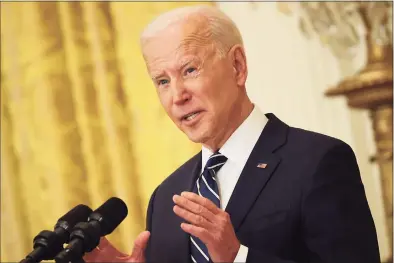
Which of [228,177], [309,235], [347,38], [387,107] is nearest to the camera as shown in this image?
[309,235]

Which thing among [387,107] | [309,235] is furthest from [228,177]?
[387,107]

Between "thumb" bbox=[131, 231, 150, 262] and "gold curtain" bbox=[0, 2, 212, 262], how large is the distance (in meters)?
0.85

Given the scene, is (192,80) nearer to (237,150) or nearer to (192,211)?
(237,150)

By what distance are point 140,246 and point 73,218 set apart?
0.75 ft

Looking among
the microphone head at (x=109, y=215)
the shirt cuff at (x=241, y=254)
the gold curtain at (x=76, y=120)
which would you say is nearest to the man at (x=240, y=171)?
the shirt cuff at (x=241, y=254)

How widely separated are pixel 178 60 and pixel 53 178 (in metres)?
1.16

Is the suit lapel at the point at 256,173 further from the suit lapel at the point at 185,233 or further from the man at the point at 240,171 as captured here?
the suit lapel at the point at 185,233

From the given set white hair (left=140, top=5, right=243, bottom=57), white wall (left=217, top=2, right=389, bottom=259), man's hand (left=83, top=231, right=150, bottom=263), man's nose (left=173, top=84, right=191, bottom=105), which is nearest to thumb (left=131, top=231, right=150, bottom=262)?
man's hand (left=83, top=231, right=150, bottom=263)

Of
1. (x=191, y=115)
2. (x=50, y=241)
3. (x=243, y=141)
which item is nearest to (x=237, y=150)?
(x=243, y=141)

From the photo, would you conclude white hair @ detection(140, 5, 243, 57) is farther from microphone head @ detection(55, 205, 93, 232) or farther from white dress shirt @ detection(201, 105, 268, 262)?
microphone head @ detection(55, 205, 93, 232)

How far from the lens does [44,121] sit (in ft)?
7.60

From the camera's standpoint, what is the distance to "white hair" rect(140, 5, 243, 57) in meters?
1.32

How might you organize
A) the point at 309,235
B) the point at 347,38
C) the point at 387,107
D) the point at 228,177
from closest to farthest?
the point at 309,235 < the point at 228,177 < the point at 387,107 < the point at 347,38

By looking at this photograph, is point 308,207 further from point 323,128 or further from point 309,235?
point 323,128
